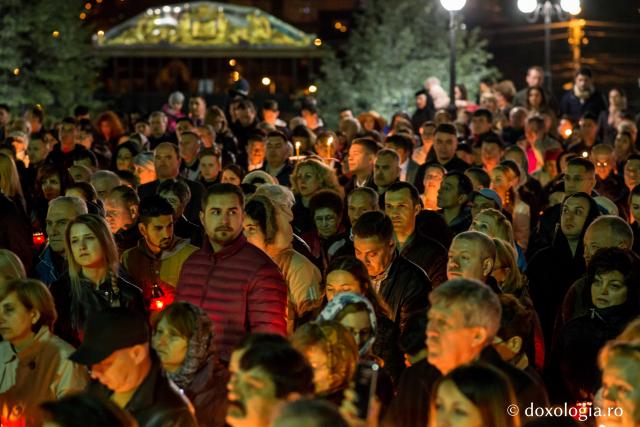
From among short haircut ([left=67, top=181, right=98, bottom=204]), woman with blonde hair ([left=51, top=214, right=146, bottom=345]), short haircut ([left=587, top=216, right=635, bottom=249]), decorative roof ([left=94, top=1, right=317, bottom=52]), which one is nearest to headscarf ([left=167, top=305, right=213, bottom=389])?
woman with blonde hair ([left=51, top=214, right=146, bottom=345])

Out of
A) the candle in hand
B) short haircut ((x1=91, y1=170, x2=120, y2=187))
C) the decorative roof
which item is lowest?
short haircut ((x1=91, y1=170, x2=120, y2=187))

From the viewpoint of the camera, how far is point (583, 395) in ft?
26.2

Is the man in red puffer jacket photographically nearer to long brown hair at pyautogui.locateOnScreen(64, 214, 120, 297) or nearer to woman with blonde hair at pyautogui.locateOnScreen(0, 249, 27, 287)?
long brown hair at pyautogui.locateOnScreen(64, 214, 120, 297)

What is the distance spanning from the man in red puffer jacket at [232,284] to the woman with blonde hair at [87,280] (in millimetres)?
647

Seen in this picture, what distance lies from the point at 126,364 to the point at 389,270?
2.86m

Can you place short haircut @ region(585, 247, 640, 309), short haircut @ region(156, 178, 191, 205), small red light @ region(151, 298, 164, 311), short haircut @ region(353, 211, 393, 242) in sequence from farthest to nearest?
short haircut @ region(156, 178, 191, 205) → small red light @ region(151, 298, 164, 311) → short haircut @ region(353, 211, 393, 242) → short haircut @ region(585, 247, 640, 309)

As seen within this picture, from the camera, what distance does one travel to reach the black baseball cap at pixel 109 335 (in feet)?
19.9

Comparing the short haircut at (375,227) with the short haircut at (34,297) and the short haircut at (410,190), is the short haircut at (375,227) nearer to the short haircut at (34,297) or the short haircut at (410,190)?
the short haircut at (410,190)

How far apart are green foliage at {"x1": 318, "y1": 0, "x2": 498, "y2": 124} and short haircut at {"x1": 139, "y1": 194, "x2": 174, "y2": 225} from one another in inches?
862

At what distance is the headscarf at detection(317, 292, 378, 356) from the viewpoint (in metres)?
6.73

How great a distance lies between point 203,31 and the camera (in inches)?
1495

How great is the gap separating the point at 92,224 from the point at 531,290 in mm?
3604

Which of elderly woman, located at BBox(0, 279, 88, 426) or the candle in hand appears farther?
the candle in hand

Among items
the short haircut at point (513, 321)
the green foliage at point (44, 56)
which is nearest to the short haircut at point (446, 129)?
the short haircut at point (513, 321)
